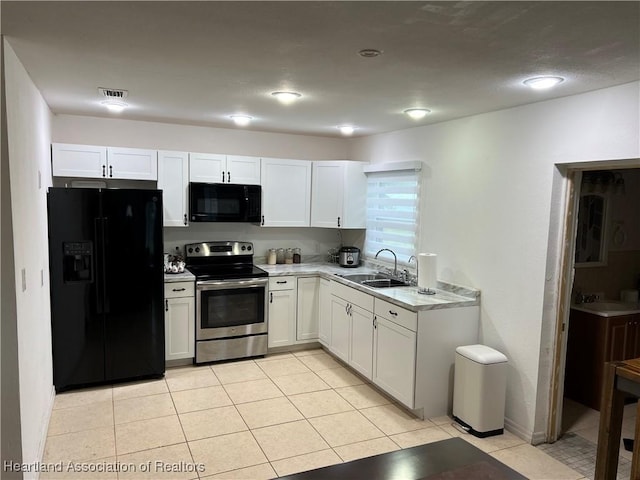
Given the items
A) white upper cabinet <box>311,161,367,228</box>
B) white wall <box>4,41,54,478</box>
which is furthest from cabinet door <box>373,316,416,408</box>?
white wall <box>4,41,54,478</box>

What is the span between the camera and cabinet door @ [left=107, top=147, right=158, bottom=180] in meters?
4.46

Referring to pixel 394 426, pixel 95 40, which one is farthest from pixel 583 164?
pixel 95 40

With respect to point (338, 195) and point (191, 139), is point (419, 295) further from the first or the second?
point (191, 139)

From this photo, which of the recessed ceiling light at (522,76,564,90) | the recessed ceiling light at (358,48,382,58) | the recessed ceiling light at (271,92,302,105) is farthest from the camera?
the recessed ceiling light at (271,92,302,105)

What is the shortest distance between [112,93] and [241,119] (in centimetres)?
128

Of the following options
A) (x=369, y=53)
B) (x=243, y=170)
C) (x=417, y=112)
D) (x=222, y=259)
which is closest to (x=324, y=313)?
(x=222, y=259)

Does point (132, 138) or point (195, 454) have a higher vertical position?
point (132, 138)

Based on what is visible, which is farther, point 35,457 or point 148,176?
point 148,176

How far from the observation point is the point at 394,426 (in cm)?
351

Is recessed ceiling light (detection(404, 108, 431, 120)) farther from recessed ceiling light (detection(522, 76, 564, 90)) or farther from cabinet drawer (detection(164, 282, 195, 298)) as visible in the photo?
cabinet drawer (detection(164, 282, 195, 298))

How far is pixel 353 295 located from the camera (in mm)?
4391

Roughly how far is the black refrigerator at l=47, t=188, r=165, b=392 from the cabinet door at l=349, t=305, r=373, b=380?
5.90ft

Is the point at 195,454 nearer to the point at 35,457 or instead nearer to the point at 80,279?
the point at 35,457

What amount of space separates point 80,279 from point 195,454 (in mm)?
1828
